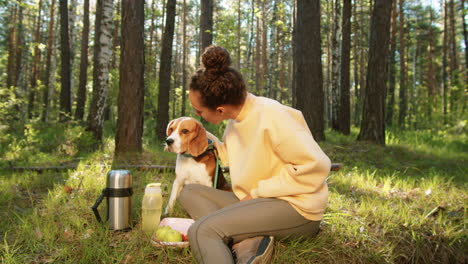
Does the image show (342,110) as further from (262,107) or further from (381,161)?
(262,107)

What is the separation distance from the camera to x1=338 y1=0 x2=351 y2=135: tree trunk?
1284 cm

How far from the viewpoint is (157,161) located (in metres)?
6.51

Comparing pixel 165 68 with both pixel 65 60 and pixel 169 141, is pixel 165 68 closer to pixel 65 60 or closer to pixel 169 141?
pixel 65 60

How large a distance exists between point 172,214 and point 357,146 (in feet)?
20.2

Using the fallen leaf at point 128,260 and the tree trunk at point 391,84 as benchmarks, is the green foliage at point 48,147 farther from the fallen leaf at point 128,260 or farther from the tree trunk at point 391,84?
the tree trunk at point 391,84

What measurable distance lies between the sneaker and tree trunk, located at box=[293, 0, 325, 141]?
20.4 feet

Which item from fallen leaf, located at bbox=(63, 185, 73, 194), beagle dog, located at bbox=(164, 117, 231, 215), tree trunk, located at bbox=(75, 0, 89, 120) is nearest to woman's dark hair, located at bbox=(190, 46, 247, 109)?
beagle dog, located at bbox=(164, 117, 231, 215)

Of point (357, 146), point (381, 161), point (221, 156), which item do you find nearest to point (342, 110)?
point (357, 146)

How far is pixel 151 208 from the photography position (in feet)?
9.98

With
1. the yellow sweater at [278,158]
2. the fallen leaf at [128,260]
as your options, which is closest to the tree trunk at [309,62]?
the yellow sweater at [278,158]

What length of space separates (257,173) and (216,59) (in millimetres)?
886

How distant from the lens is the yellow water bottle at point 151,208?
3.03 m

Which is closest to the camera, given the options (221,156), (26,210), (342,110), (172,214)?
(221,156)

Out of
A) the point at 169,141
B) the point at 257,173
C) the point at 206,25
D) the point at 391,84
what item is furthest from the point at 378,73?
the point at 391,84
